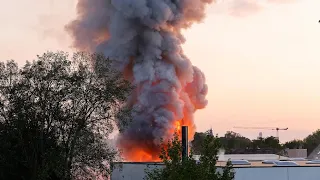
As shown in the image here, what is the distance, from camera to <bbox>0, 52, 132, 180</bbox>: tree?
40.7 meters

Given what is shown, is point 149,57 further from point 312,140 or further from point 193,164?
point 312,140

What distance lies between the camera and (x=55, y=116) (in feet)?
135

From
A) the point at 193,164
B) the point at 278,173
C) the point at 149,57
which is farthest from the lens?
the point at 149,57

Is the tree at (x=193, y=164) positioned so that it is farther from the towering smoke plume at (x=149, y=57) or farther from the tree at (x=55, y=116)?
the towering smoke plume at (x=149, y=57)

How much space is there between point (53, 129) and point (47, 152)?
75.6 inches

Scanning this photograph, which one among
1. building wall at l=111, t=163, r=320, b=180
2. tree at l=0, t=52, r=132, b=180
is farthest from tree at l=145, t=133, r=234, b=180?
tree at l=0, t=52, r=132, b=180

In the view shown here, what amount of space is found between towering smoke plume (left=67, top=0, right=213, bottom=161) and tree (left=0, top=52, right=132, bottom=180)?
13684 mm

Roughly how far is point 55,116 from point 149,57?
17659mm

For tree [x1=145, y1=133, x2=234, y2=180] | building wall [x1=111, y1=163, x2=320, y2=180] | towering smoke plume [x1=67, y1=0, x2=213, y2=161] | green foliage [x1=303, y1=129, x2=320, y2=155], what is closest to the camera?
tree [x1=145, y1=133, x2=234, y2=180]

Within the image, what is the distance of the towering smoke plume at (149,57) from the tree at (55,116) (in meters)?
13.7

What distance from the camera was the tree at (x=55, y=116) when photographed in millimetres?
40688

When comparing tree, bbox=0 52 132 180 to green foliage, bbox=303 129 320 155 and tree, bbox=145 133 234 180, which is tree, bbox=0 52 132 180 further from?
green foliage, bbox=303 129 320 155

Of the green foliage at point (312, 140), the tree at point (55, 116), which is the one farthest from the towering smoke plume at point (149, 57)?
the green foliage at point (312, 140)

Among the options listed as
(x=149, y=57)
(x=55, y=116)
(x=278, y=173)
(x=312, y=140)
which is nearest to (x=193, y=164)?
(x=278, y=173)
